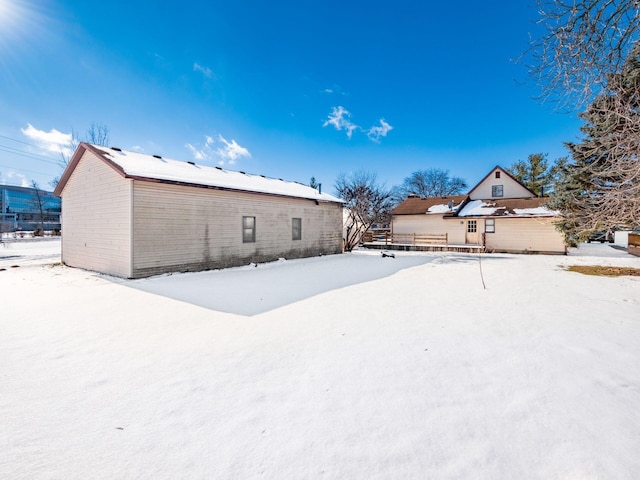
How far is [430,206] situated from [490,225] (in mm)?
4881

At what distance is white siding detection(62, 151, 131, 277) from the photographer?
9078 millimetres

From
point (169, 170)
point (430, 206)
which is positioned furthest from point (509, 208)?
point (169, 170)

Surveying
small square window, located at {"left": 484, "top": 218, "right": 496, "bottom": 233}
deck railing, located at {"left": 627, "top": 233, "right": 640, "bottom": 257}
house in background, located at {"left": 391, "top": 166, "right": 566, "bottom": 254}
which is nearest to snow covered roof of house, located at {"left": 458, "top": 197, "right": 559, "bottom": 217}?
house in background, located at {"left": 391, "top": 166, "right": 566, "bottom": 254}

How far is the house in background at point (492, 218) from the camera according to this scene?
1852cm

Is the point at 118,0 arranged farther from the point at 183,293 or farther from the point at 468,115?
the point at 468,115

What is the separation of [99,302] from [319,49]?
14.7 m

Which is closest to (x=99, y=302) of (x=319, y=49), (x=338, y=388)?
(x=338, y=388)

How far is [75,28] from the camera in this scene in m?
10.8

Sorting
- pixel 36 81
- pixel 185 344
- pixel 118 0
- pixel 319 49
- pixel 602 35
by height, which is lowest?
pixel 185 344

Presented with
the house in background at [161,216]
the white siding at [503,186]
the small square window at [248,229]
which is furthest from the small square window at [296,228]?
the white siding at [503,186]

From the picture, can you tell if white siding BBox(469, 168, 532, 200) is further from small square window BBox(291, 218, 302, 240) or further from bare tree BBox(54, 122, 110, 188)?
bare tree BBox(54, 122, 110, 188)

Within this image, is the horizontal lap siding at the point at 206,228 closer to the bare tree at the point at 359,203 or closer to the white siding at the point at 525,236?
the bare tree at the point at 359,203

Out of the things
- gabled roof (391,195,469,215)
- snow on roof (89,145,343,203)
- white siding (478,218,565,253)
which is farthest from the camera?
gabled roof (391,195,469,215)

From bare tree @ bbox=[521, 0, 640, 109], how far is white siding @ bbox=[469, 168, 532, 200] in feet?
68.0
